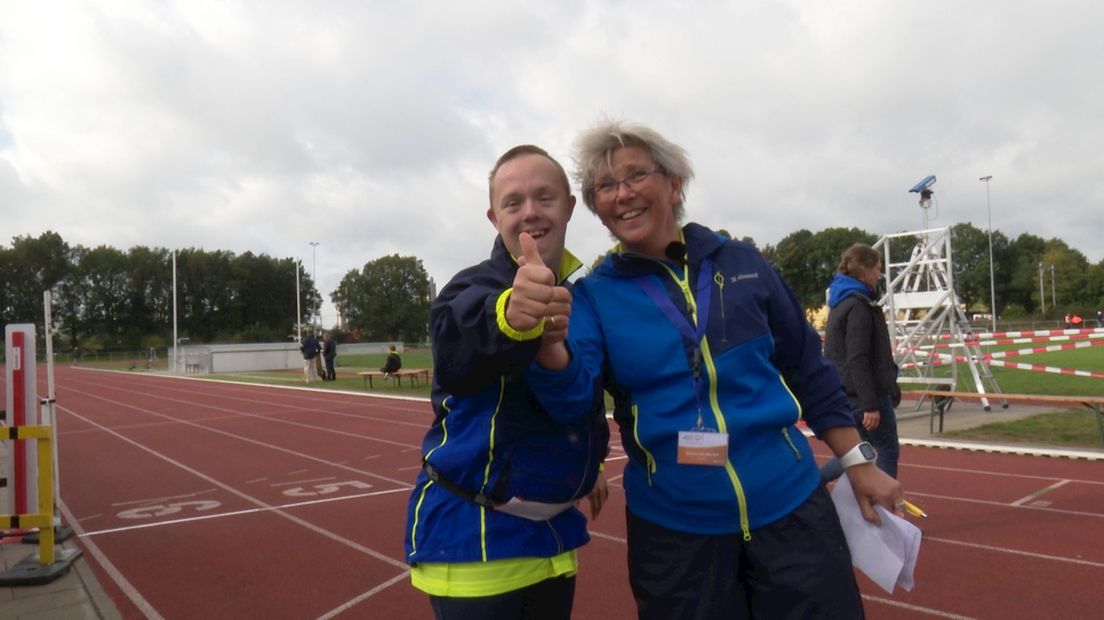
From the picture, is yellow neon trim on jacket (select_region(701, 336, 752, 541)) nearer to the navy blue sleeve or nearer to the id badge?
the id badge

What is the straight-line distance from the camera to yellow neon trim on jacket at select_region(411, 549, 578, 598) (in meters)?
1.62

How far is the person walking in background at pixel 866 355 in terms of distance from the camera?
438cm

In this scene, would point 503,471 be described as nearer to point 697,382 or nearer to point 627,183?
point 697,382

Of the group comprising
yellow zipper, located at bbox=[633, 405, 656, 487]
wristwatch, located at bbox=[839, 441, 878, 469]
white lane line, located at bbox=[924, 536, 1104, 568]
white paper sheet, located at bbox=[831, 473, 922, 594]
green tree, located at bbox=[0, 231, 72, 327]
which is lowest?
white lane line, located at bbox=[924, 536, 1104, 568]

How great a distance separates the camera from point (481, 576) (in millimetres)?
1620

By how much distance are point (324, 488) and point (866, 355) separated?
5.57m

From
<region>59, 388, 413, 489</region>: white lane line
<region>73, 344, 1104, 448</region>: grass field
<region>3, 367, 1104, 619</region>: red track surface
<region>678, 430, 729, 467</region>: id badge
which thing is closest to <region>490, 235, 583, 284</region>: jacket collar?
<region>678, 430, 729, 467</region>: id badge

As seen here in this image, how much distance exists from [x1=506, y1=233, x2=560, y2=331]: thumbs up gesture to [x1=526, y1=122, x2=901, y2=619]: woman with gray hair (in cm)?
25

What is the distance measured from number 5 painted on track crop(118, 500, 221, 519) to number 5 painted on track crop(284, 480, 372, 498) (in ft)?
2.31

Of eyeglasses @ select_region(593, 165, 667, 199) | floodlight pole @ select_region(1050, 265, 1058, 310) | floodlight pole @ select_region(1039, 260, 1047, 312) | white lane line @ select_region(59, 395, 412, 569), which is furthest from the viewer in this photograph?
floodlight pole @ select_region(1039, 260, 1047, 312)

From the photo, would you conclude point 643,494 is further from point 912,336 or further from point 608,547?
point 912,336

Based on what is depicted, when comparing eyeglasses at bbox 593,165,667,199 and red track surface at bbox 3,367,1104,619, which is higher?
eyeglasses at bbox 593,165,667,199

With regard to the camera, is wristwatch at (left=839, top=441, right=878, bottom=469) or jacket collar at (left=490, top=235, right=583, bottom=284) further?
wristwatch at (left=839, top=441, right=878, bottom=469)

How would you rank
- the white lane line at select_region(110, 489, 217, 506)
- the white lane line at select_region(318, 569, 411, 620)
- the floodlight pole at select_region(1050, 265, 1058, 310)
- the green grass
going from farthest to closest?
1. the floodlight pole at select_region(1050, 265, 1058, 310)
2. the green grass
3. the white lane line at select_region(110, 489, 217, 506)
4. the white lane line at select_region(318, 569, 411, 620)
